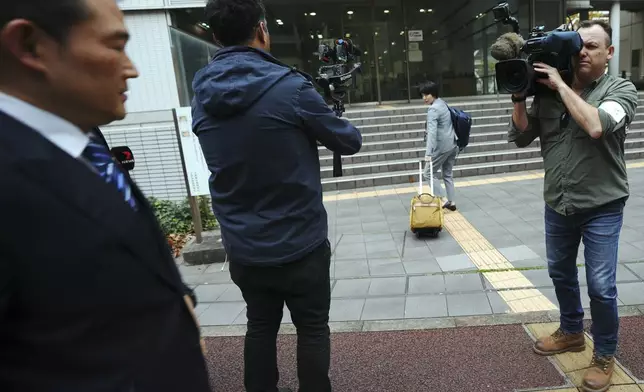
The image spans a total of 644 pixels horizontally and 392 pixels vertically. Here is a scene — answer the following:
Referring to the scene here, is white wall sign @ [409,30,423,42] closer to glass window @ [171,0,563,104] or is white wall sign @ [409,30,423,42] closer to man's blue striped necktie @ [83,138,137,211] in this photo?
glass window @ [171,0,563,104]

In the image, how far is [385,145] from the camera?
9.64 meters

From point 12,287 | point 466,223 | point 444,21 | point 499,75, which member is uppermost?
point 444,21

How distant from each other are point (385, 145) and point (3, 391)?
30.4 ft

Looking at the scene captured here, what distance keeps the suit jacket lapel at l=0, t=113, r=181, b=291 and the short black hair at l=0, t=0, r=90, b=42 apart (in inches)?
6.5

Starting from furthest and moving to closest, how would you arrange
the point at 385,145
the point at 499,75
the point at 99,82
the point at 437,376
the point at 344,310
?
the point at 385,145 → the point at 344,310 → the point at 437,376 → the point at 499,75 → the point at 99,82

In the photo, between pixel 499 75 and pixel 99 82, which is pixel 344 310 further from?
pixel 99 82

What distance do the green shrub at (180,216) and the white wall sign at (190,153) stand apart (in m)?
0.96

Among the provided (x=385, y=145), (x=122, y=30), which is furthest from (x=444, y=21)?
(x=122, y=30)

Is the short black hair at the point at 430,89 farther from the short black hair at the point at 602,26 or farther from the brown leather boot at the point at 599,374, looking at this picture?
the brown leather boot at the point at 599,374

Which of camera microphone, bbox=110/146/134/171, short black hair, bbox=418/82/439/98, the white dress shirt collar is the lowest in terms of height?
camera microphone, bbox=110/146/134/171

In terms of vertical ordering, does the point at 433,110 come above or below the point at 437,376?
above

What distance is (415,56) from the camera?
46.8ft

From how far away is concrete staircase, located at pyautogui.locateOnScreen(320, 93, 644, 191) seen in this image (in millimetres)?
8570

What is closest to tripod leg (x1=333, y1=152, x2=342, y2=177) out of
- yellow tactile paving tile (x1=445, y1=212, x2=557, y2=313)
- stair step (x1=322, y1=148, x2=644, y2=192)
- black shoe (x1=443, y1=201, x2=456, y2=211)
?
yellow tactile paving tile (x1=445, y1=212, x2=557, y2=313)
